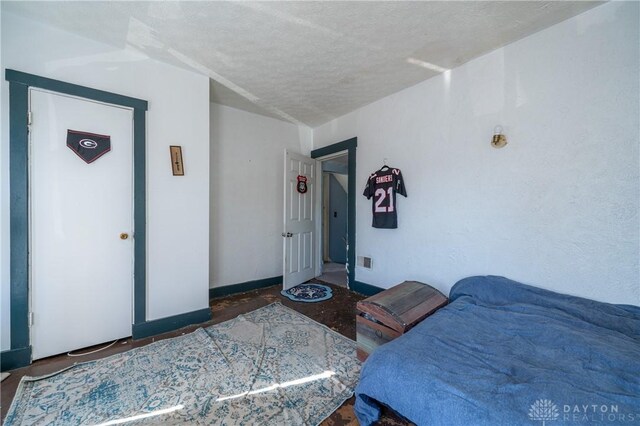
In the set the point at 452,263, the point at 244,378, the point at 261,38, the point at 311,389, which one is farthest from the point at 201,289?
the point at 452,263

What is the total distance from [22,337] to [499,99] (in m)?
4.28

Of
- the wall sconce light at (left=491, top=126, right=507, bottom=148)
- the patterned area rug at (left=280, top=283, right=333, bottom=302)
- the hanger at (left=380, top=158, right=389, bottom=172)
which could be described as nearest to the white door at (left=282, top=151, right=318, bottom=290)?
the patterned area rug at (left=280, top=283, right=333, bottom=302)

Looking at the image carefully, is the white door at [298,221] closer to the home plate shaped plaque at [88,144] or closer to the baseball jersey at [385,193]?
the baseball jersey at [385,193]

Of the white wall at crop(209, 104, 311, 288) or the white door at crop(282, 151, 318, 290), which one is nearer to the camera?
the white wall at crop(209, 104, 311, 288)

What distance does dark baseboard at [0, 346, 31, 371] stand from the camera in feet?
5.76

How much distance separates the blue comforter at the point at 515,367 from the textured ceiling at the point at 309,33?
2068mm

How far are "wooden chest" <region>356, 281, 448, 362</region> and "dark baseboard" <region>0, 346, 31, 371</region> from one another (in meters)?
2.50

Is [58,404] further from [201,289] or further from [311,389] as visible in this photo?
[311,389]

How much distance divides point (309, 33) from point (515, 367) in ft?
8.22

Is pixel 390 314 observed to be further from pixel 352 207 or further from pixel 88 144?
pixel 88 144

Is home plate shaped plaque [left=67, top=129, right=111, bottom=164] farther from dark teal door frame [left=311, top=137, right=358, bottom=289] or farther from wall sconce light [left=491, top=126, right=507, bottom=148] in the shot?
wall sconce light [left=491, top=126, right=507, bottom=148]

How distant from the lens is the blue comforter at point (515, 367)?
93cm

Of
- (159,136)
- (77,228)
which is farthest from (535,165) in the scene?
(77,228)

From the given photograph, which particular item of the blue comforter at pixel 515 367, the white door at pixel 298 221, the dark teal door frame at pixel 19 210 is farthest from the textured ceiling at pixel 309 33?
the blue comforter at pixel 515 367
